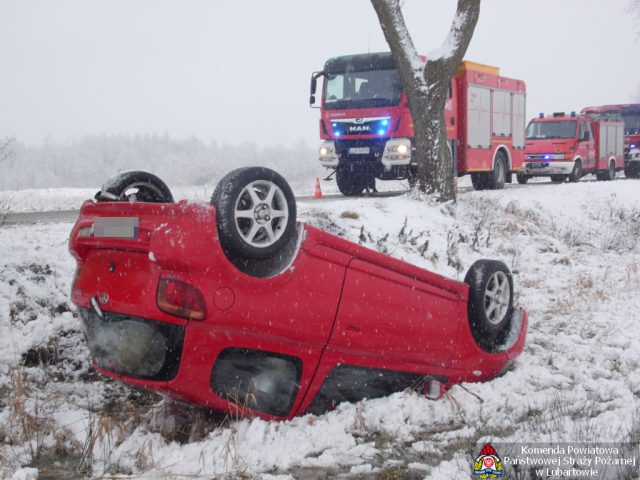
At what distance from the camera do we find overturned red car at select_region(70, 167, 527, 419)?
311 cm

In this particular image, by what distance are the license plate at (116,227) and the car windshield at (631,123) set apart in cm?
3119

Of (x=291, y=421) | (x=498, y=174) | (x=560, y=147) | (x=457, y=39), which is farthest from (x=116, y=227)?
(x=560, y=147)

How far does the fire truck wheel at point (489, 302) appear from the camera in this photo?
456 cm

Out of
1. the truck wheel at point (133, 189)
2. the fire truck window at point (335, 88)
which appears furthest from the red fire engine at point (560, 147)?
the truck wheel at point (133, 189)

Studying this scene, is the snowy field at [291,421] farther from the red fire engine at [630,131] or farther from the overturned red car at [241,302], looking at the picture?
the red fire engine at [630,131]

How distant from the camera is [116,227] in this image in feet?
10.8

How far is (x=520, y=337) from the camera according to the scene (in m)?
4.95

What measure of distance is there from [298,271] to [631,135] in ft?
100

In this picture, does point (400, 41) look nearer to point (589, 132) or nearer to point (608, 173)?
point (589, 132)


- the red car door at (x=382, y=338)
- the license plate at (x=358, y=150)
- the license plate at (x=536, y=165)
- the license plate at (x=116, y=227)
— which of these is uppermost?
the license plate at (x=358, y=150)

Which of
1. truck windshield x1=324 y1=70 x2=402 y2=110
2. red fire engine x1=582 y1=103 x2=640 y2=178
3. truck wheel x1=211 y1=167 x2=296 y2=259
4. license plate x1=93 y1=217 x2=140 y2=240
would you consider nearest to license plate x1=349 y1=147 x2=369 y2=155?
truck windshield x1=324 y1=70 x2=402 y2=110

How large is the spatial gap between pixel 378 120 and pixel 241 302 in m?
11.6

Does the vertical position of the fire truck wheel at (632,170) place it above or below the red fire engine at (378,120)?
below

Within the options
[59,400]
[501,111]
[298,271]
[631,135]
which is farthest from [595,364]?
[631,135]
